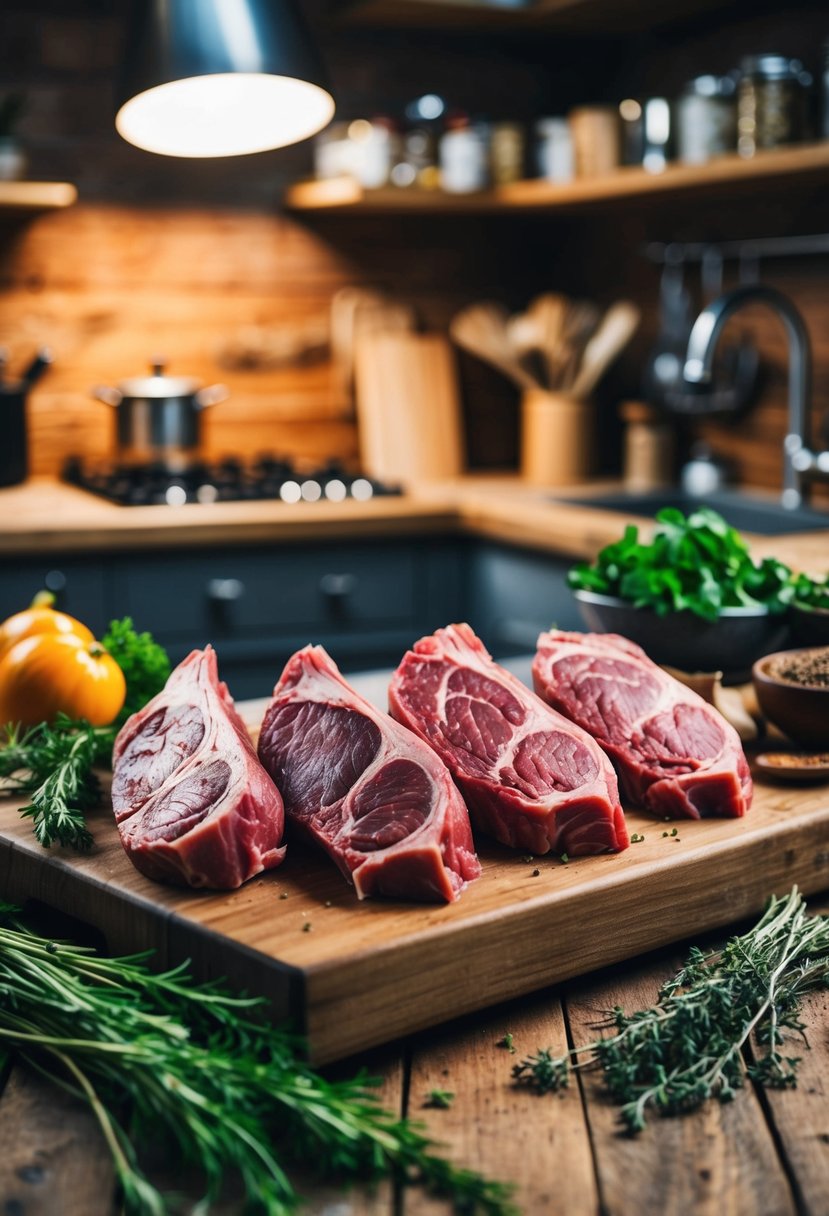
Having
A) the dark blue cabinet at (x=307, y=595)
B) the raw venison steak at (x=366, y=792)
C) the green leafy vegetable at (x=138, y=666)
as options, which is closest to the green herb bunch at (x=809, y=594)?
the raw venison steak at (x=366, y=792)

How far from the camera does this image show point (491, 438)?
167 inches

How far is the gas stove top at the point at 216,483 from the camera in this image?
3.31 meters

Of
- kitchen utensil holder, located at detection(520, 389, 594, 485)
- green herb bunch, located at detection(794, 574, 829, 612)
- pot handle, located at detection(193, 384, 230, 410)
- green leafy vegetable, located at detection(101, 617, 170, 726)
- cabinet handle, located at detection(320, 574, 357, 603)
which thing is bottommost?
cabinet handle, located at detection(320, 574, 357, 603)

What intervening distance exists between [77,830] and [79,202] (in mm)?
2718

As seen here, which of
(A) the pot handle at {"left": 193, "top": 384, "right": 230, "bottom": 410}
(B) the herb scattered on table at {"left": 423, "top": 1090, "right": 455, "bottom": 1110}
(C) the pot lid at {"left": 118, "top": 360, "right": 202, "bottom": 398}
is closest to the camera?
(B) the herb scattered on table at {"left": 423, "top": 1090, "right": 455, "bottom": 1110}

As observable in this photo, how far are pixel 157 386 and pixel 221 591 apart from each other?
2.11 ft

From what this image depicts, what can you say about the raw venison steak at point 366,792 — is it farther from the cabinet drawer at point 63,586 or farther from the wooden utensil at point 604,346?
the wooden utensil at point 604,346

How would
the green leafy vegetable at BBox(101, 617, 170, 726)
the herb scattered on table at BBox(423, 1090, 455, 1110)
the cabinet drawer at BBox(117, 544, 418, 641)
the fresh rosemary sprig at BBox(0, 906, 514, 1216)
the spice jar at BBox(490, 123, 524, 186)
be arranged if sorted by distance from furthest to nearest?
the spice jar at BBox(490, 123, 524, 186) < the cabinet drawer at BBox(117, 544, 418, 641) < the green leafy vegetable at BBox(101, 617, 170, 726) < the herb scattered on table at BBox(423, 1090, 455, 1110) < the fresh rosemary sprig at BBox(0, 906, 514, 1216)

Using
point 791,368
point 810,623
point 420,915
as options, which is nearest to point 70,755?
point 420,915

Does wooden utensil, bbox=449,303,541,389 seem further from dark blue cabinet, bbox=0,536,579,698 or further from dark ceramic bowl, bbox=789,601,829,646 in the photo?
dark ceramic bowl, bbox=789,601,829,646

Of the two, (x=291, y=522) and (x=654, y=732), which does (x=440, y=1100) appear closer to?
(x=654, y=732)

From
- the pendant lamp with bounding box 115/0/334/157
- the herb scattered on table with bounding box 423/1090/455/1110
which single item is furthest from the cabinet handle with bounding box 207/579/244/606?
the herb scattered on table with bounding box 423/1090/455/1110

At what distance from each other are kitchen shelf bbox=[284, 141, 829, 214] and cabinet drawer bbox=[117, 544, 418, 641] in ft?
3.16

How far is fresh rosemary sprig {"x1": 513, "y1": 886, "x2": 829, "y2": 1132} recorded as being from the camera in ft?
3.60
